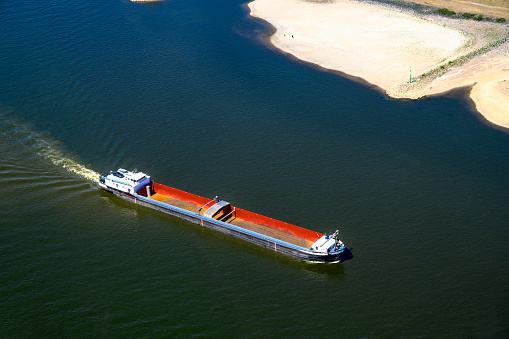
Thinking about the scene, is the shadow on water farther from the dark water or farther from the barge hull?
the barge hull

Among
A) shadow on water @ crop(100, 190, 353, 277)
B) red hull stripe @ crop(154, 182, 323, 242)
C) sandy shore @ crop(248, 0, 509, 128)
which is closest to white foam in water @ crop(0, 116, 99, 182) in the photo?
red hull stripe @ crop(154, 182, 323, 242)

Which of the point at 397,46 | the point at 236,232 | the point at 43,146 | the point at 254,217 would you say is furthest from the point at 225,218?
the point at 397,46

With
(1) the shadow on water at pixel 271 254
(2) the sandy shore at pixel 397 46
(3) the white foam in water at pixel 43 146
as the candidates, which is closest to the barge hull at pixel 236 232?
(1) the shadow on water at pixel 271 254

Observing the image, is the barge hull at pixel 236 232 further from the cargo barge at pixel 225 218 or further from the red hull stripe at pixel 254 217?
the red hull stripe at pixel 254 217

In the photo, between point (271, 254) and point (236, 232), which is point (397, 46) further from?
point (271, 254)

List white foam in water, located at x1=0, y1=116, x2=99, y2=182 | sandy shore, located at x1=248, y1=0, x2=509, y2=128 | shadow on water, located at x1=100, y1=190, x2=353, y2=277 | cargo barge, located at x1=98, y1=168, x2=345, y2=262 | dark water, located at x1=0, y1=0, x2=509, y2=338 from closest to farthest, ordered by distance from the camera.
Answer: dark water, located at x1=0, y1=0, x2=509, y2=338
shadow on water, located at x1=100, y1=190, x2=353, y2=277
cargo barge, located at x1=98, y1=168, x2=345, y2=262
white foam in water, located at x1=0, y1=116, x2=99, y2=182
sandy shore, located at x1=248, y1=0, x2=509, y2=128

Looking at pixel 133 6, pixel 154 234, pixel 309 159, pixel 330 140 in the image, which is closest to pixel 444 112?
pixel 330 140
